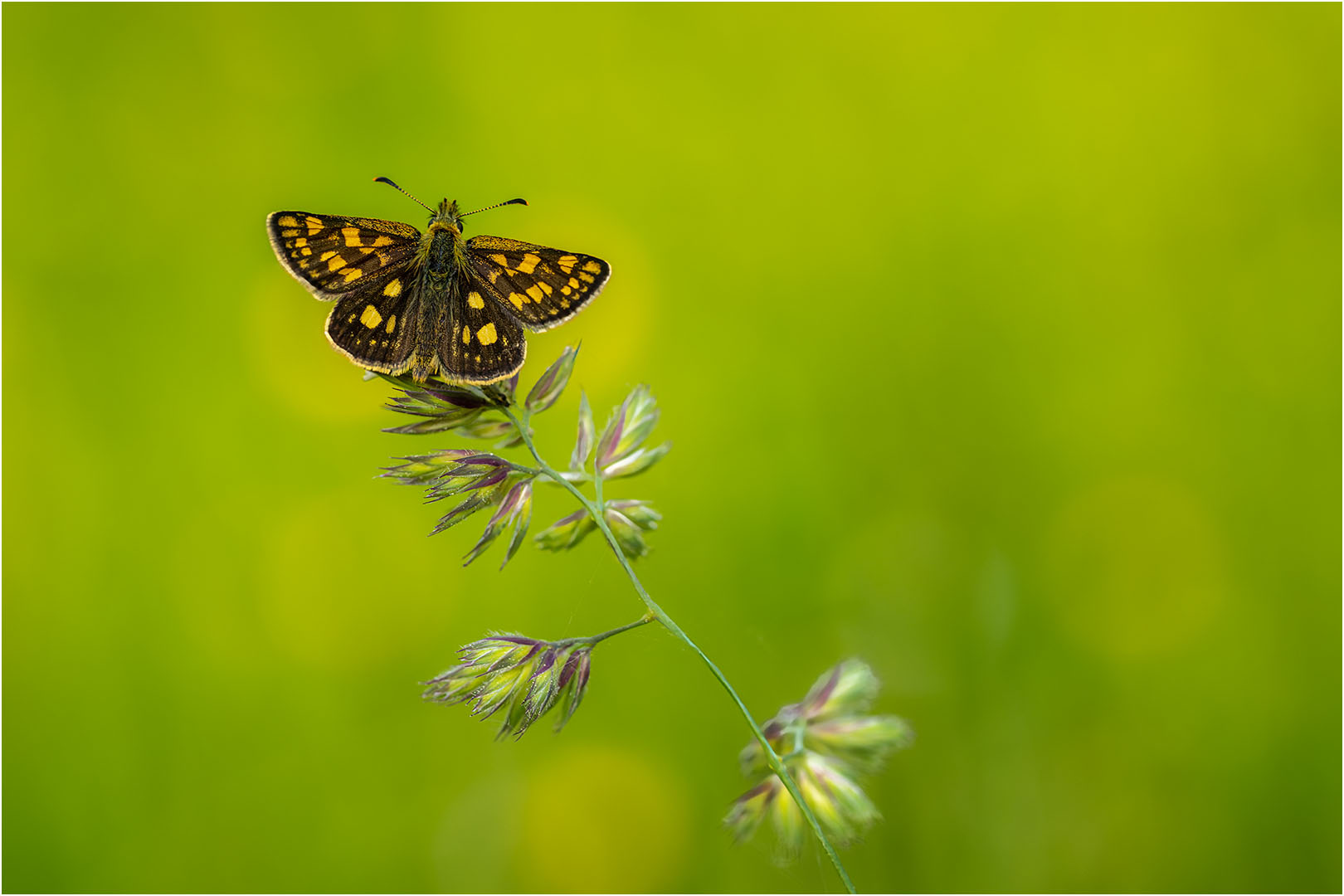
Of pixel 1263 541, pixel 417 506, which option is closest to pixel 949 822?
pixel 1263 541

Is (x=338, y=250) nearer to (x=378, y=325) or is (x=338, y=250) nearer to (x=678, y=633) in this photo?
(x=378, y=325)

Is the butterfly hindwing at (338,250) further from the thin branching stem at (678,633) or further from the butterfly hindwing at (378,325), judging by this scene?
the thin branching stem at (678,633)

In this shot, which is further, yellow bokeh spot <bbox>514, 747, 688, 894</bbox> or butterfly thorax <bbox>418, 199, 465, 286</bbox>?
yellow bokeh spot <bbox>514, 747, 688, 894</bbox>

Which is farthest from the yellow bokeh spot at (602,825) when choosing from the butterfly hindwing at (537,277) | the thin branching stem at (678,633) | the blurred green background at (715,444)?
the butterfly hindwing at (537,277)

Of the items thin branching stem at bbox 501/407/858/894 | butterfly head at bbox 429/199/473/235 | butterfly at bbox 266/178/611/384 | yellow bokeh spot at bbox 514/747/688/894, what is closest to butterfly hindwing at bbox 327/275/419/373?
butterfly at bbox 266/178/611/384

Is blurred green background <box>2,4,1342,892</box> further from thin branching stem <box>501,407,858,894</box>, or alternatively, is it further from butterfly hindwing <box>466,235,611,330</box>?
thin branching stem <box>501,407,858,894</box>

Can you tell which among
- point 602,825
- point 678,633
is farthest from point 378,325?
point 602,825
